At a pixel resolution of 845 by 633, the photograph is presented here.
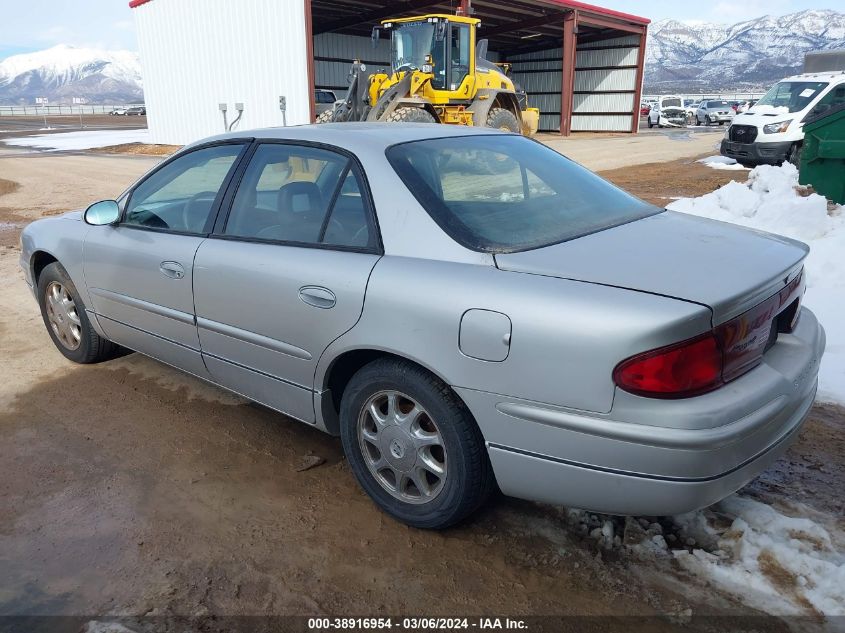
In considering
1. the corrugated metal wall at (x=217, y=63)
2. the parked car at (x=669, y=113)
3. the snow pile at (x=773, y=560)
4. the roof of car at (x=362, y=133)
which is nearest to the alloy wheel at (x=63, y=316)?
the roof of car at (x=362, y=133)

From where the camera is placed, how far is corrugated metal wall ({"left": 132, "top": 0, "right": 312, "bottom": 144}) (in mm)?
21766

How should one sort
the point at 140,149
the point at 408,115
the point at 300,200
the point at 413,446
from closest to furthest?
the point at 413,446, the point at 300,200, the point at 408,115, the point at 140,149

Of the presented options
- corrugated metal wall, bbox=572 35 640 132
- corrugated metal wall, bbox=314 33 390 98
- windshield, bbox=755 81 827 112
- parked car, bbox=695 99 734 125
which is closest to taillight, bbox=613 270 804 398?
windshield, bbox=755 81 827 112

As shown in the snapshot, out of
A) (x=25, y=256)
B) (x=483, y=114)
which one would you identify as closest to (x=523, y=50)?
(x=483, y=114)

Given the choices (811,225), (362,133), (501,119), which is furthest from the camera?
(501,119)

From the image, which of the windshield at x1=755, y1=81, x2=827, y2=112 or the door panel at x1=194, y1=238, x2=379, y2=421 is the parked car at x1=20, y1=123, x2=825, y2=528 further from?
the windshield at x1=755, y1=81, x2=827, y2=112

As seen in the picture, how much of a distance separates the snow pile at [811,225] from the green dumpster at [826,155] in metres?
0.27

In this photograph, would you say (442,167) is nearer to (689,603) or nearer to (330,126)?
(330,126)

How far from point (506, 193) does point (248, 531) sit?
1.85m

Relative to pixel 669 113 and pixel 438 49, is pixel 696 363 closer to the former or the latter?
pixel 438 49

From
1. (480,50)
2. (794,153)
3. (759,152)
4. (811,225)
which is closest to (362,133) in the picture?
(811,225)

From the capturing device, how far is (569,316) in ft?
7.35

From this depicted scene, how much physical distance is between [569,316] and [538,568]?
1004 mm

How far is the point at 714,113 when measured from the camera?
129ft
